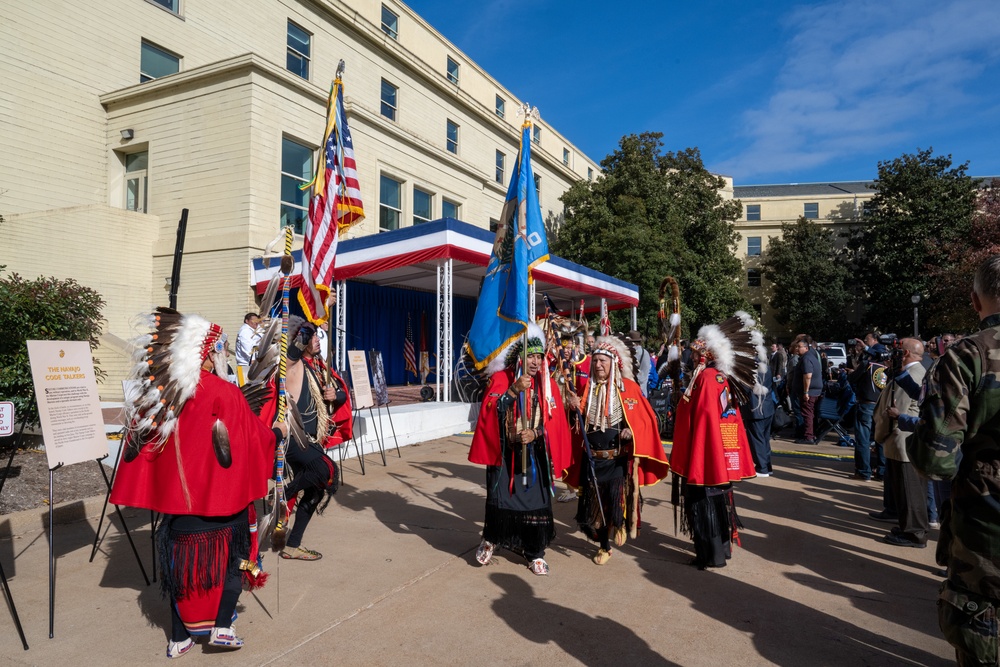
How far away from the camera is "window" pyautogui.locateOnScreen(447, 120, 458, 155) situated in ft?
76.4

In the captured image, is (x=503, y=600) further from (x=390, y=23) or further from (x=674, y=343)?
(x=390, y=23)

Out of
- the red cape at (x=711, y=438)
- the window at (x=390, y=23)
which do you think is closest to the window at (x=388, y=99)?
the window at (x=390, y=23)

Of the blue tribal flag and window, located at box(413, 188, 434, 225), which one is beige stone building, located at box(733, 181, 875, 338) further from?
the blue tribal flag

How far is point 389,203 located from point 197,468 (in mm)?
16065

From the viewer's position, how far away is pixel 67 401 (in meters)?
4.19

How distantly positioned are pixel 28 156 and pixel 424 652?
15.9 m

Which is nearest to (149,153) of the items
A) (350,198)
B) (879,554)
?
(350,198)

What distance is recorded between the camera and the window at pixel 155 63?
52.1 ft

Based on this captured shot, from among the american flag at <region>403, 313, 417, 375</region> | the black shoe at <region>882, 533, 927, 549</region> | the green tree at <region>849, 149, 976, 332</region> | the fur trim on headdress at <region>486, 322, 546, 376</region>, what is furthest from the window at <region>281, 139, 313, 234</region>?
the green tree at <region>849, 149, 976, 332</region>

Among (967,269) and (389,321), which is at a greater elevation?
(967,269)

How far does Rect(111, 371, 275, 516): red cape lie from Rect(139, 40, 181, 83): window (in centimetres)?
1617

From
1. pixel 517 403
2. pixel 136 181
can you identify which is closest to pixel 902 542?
pixel 517 403

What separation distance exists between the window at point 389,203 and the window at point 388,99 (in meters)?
3.09

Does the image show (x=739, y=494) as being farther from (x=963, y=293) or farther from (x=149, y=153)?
(x=963, y=293)
